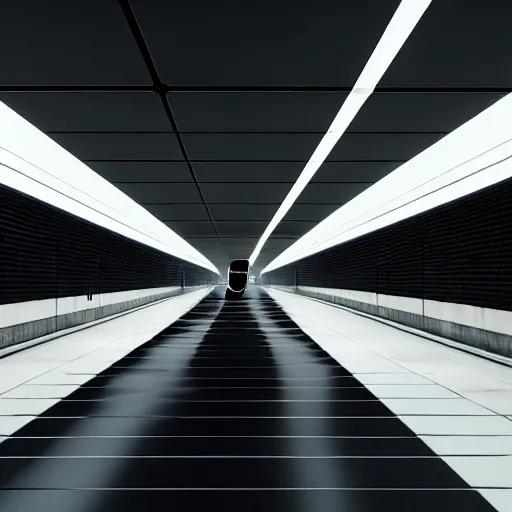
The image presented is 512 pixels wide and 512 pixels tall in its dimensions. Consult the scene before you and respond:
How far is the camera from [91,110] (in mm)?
6762

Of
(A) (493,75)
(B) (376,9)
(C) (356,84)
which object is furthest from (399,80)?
(B) (376,9)

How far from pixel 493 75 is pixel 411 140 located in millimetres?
2636

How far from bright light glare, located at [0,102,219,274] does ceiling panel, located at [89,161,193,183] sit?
1.27 feet

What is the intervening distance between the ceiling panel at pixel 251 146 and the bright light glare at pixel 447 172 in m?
2.08

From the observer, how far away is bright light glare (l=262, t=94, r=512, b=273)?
25.9 feet

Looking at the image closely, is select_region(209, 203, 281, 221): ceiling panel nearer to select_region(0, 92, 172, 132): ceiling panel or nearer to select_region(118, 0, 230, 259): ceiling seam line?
select_region(118, 0, 230, 259): ceiling seam line

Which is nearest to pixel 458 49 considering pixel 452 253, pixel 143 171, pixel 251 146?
pixel 251 146

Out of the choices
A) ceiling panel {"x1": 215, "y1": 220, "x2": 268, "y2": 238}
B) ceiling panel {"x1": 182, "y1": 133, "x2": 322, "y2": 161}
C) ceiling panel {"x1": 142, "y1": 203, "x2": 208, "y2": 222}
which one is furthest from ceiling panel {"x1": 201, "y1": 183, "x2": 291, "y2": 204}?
ceiling panel {"x1": 215, "y1": 220, "x2": 268, "y2": 238}

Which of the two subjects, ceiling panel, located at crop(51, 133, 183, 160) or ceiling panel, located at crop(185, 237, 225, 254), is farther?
ceiling panel, located at crop(185, 237, 225, 254)

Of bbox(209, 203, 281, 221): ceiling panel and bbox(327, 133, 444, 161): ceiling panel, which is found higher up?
bbox(209, 203, 281, 221): ceiling panel

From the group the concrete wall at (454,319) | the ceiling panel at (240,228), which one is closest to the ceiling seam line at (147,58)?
the concrete wall at (454,319)

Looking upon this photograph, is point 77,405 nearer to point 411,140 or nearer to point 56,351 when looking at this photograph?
point 56,351

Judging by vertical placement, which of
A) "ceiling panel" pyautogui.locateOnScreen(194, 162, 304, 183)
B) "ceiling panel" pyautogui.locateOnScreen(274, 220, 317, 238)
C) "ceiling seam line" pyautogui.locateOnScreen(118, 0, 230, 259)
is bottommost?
"ceiling panel" pyautogui.locateOnScreen(194, 162, 304, 183)

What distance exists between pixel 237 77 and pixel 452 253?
6.38 m
